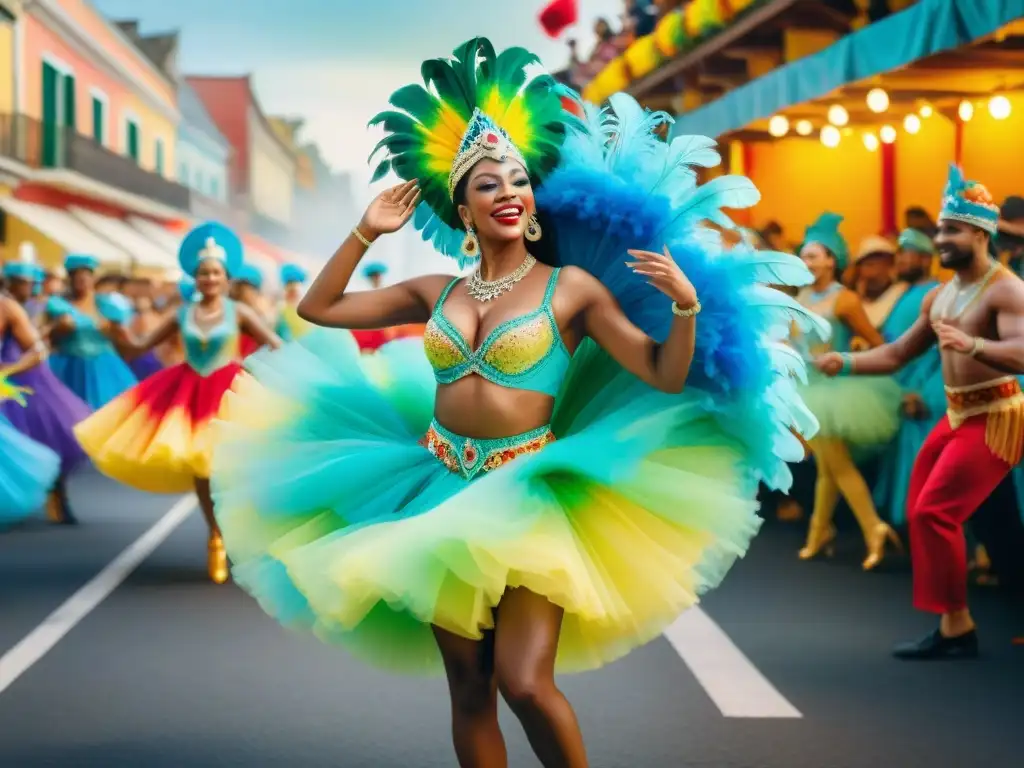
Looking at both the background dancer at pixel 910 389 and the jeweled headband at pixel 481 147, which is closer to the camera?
the jeweled headband at pixel 481 147

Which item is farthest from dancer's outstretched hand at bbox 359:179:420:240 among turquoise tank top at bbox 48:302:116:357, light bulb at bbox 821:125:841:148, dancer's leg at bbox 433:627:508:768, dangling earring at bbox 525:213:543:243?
light bulb at bbox 821:125:841:148

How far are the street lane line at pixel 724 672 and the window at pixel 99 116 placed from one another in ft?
136

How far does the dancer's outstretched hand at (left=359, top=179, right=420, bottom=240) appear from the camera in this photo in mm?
5406

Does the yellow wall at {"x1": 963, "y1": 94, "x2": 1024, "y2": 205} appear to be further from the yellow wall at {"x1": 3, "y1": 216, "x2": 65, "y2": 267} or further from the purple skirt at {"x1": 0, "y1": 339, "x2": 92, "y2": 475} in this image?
the yellow wall at {"x1": 3, "y1": 216, "x2": 65, "y2": 267}

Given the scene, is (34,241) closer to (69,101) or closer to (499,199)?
(69,101)

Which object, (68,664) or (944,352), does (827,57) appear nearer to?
(944,352)

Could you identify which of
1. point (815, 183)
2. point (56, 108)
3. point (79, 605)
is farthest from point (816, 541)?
point (56, 108)

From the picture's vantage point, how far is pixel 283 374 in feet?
18.9

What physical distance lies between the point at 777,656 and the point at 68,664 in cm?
333

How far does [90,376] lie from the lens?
16547 millimetres

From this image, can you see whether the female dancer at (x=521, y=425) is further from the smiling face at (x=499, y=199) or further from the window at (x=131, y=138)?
the window at (x=131, y=138)

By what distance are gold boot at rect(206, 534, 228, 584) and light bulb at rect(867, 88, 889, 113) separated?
791 cm

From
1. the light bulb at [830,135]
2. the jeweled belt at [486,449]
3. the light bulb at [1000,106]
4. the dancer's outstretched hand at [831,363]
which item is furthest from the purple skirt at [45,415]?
the jeweled belt at [486,449]

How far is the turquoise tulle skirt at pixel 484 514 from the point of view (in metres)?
4.54
